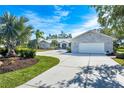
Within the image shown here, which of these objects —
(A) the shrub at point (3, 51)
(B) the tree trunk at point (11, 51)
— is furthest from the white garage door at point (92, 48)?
(A) the shrub at point (3, 51)

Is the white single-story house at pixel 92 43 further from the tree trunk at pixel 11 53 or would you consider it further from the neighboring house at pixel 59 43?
the neighboring house at pixel 59 43

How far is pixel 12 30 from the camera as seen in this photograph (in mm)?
16781

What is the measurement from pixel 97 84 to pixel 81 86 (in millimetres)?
661

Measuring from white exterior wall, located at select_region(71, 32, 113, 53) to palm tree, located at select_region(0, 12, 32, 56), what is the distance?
983 cm

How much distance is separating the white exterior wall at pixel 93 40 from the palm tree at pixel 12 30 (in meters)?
9.83

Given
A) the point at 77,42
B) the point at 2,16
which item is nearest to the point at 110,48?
the point at 77,42

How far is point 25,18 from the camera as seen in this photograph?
56.2 ft

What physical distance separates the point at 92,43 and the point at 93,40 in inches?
17.7

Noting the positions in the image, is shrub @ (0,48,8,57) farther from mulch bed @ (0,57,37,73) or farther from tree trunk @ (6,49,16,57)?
mulch bed @ (0,57,37,73)

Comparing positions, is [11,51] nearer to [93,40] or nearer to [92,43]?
[92,43]

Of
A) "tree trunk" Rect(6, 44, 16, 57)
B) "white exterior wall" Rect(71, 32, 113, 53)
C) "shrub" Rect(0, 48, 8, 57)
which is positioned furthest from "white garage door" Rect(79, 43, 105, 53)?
"shrub" Rect(0, 48, 8, 57)

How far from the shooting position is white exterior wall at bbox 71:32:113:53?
2455 centimetres
